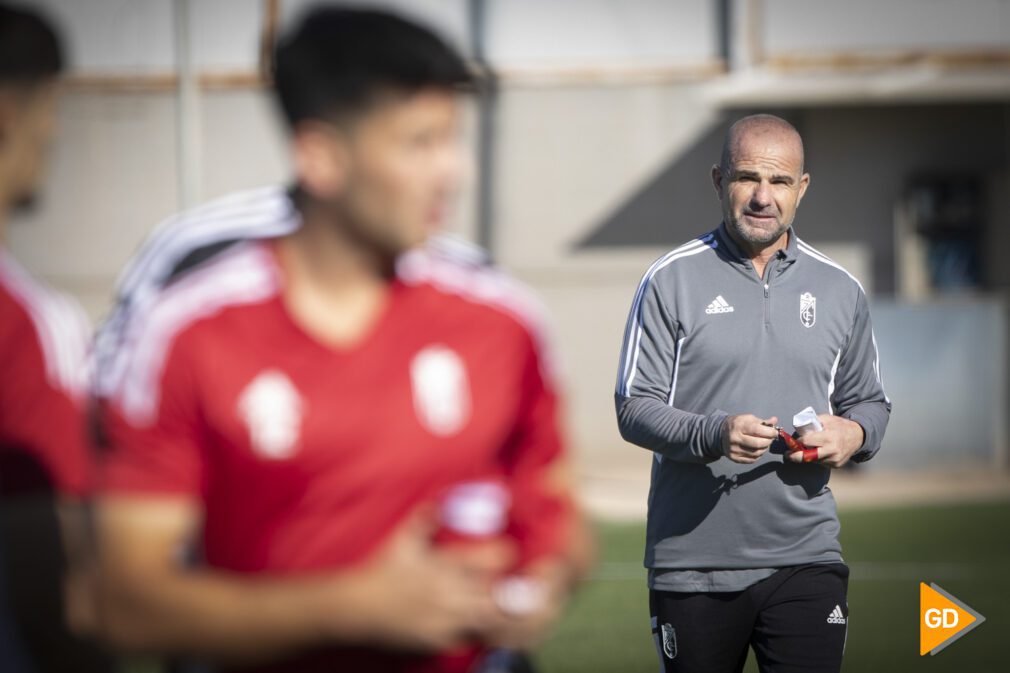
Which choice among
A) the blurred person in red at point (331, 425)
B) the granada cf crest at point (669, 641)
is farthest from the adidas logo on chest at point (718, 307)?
the blurred person in red at point (331, 425)

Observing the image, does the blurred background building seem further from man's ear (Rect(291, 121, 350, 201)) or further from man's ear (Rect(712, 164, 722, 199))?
man's ear (Rect(291, 121, 350, 201))

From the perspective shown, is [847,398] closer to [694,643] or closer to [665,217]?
[694,643]

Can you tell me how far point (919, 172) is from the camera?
1728 cm

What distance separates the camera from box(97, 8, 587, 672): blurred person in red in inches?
73.5

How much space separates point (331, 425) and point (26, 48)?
0.89 meters

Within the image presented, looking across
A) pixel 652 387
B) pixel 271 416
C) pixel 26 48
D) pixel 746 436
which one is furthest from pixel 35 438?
pixel 652 387

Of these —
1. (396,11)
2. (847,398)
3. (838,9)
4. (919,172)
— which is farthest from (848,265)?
(396,11)

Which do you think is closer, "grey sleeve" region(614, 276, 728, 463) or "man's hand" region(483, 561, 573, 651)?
"man's hand" region(483, 561, 573, 651)

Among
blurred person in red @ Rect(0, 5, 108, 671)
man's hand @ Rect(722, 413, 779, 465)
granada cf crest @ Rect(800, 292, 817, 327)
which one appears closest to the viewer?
blurred person in red @ Rect(0, 5, 108, 671)

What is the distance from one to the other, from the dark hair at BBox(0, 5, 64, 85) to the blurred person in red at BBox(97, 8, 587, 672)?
0.43 m

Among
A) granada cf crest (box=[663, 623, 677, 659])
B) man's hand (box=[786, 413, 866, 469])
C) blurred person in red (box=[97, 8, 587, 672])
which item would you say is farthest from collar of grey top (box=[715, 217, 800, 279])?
blurred person in red (box=[97, 8, 587, 672])

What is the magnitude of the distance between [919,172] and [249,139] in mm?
8677

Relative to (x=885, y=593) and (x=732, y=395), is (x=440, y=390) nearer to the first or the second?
(x=732, y=395)

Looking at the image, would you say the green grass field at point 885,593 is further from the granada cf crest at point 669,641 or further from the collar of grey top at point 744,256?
the collar of grey top at point 744,256
